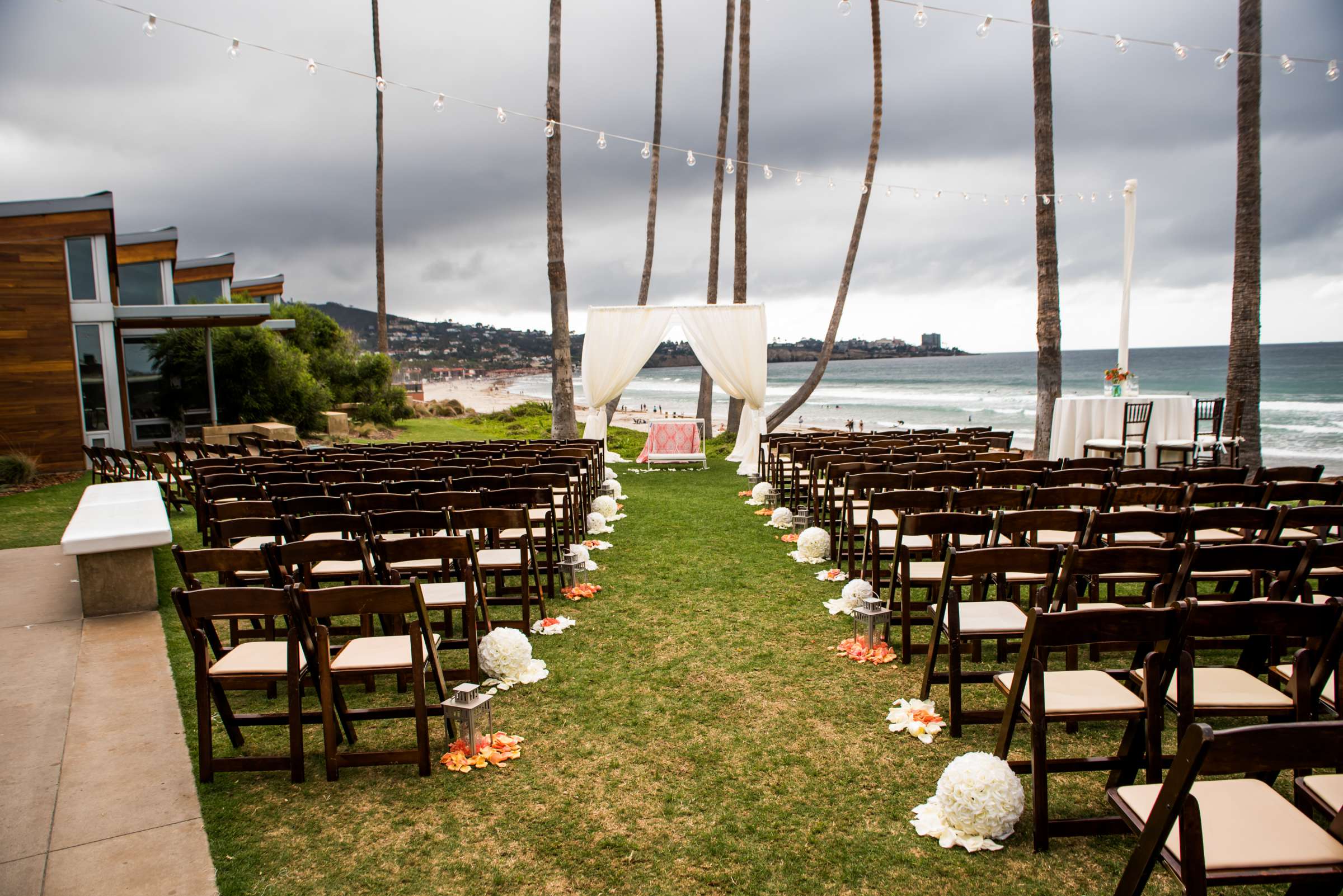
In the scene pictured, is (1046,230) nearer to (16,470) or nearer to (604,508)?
(604,508)

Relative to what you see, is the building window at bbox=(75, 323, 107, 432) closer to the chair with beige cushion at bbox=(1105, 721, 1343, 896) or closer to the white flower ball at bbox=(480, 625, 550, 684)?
the white flower ball at bbox=(480, 625, 550, 684)

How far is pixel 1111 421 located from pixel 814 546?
6077mm

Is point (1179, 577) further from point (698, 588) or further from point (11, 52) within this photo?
point (11, 52)

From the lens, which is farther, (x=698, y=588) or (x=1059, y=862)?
(x=698, y=588)

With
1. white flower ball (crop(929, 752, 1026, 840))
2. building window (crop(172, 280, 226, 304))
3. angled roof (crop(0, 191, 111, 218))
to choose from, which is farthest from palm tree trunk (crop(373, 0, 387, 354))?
white flower ball (crop(929, 752, 1026, 840))

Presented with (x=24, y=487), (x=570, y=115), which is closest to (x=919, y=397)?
(x=570, y=115)

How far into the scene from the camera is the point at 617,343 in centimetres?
1198

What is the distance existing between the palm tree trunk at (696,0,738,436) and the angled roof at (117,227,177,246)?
44.1 feet

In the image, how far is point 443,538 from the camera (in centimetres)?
347

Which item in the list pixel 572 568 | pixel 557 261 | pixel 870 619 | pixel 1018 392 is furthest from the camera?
pixel 1018 392

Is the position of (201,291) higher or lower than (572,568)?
higher

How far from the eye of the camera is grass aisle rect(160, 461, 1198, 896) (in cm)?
237

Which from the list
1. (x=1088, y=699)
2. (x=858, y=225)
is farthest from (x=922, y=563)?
(x=858, y=225)

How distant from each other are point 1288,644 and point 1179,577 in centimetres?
130
